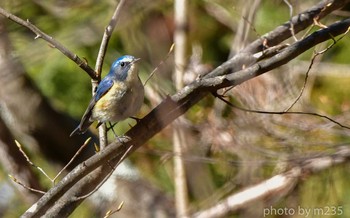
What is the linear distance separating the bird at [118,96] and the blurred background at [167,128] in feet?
0.55

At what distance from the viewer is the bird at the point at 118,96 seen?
4016 millimetres

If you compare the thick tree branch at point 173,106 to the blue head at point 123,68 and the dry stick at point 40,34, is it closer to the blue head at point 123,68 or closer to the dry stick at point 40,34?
the dry stick at point 40,34

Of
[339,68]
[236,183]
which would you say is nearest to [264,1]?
[339,68]

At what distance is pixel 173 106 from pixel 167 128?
1976mm

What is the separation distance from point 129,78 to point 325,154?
1.24m

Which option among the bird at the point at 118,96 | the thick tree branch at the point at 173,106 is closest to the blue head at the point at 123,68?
the bird at the point at 118,96

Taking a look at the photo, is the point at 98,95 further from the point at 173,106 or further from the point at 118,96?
the point at 173,106

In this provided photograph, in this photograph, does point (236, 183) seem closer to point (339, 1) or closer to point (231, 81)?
point (339, 1)

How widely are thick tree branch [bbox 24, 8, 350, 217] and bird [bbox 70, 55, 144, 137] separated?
363 millimetres

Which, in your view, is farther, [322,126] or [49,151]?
[49,151]

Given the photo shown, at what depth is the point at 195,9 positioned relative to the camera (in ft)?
21.8

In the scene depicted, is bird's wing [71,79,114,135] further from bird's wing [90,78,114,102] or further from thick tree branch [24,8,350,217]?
thick tree branch [24,8,350,217]

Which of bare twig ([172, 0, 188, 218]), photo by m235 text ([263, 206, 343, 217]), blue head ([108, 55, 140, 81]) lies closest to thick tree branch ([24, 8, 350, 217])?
blue head ([108, 55, 140, 81])

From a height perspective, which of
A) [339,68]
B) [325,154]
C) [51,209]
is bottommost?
[51,209]
